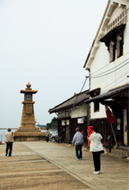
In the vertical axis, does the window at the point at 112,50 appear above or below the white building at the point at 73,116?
above

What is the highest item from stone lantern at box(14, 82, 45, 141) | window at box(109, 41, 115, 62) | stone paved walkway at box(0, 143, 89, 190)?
window at box(109, 41, 115, 62)

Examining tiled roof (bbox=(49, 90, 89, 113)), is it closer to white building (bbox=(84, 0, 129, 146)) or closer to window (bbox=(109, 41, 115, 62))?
white building (bbox=(84, 0, 129, 146))

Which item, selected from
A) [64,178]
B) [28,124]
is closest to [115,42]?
[64,178]

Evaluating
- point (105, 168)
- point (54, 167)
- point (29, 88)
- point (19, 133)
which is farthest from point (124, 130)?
point (29, 88)

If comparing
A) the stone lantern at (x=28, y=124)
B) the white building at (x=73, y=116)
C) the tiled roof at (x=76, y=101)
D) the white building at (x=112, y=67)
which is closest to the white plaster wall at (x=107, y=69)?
the white building at (x=112, y=67)

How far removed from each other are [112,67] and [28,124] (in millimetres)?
20796

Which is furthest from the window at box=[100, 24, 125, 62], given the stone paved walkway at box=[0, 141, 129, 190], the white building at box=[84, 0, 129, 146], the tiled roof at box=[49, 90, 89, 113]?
the stone paved walkway at box=[0, 141, 129, 190]

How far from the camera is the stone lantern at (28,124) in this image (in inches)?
1304

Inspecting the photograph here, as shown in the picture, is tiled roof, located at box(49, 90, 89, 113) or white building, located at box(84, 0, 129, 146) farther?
tiled roof, located at box(49, 90, 89, 113)

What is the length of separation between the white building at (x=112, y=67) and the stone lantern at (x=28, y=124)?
50.8 feet

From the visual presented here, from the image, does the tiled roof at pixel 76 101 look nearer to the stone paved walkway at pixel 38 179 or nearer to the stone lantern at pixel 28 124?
the stone lantern at pixel 28 124

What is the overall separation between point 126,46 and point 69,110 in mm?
13514

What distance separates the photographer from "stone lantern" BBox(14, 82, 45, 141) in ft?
109

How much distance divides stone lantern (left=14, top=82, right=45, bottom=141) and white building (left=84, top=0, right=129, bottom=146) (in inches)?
609
